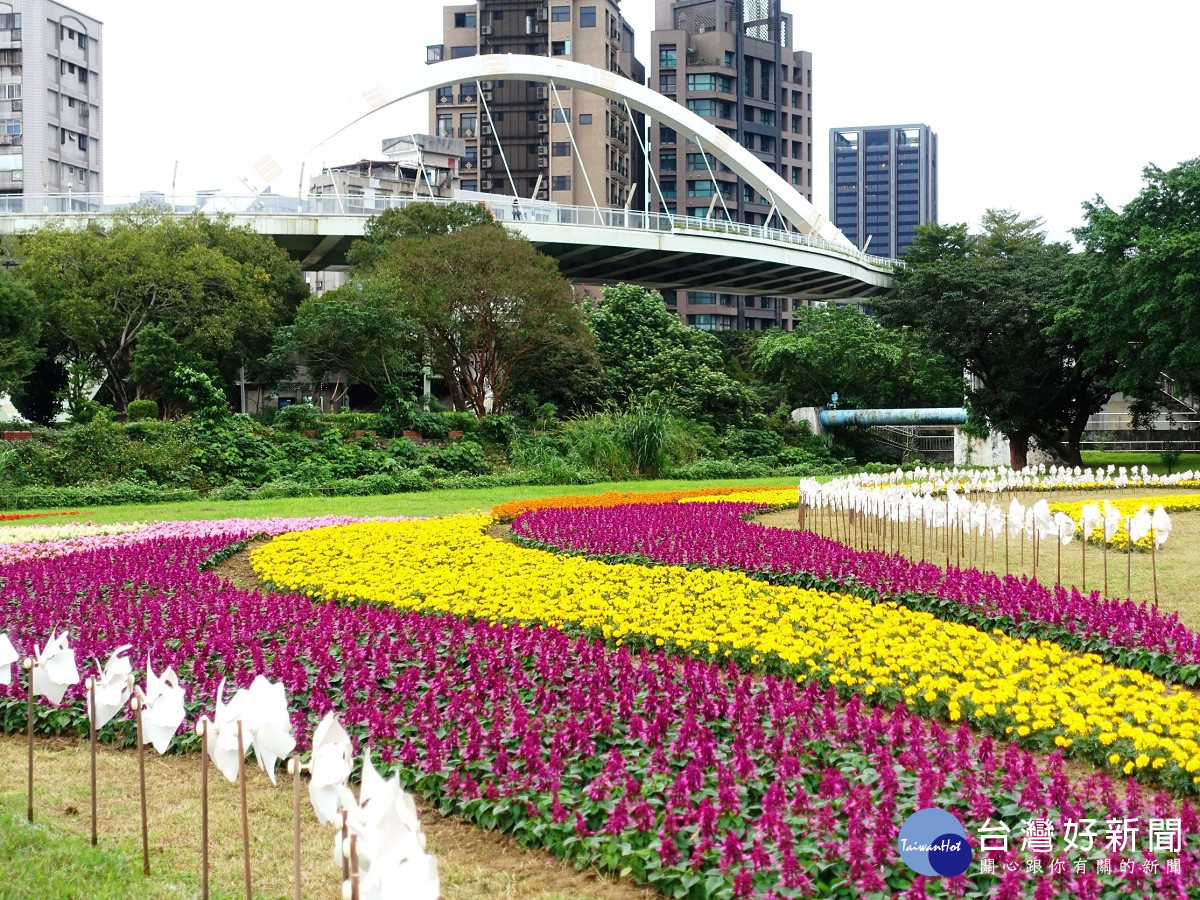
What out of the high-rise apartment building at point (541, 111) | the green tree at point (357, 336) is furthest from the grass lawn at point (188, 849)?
the high-rise apartment building at point (541, 111)

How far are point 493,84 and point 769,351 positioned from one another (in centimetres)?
5271

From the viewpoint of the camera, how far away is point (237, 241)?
3884 cm

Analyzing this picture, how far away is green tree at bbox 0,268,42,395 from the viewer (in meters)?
29.8

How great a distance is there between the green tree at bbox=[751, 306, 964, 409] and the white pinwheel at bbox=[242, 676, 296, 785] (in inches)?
1602

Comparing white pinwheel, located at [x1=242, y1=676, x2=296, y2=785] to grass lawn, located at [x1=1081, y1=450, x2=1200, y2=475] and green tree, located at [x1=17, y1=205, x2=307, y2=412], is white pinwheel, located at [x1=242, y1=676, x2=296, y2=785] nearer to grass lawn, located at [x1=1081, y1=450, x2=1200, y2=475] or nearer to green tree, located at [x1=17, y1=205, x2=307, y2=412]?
grass lawn, located at [x1=1081, y1=450, x2=1200, y2=475]

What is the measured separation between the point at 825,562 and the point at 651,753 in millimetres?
5625

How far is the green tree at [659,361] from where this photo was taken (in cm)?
3753

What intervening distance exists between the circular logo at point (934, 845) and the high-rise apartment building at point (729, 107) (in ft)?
283

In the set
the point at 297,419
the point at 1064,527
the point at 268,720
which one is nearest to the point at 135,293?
the point at 297,419

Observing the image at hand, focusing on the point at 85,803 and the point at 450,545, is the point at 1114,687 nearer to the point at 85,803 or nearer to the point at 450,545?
the point at 85,803

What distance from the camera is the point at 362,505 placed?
20.2 m

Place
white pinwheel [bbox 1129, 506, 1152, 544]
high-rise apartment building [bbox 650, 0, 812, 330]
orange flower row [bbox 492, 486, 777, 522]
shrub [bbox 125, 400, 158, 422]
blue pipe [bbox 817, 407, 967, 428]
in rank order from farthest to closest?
1. high-rise apartment building [bbox 650, 0, 812, 330]
2. blue pipe [bbox 817, 407, 967, 428]
3. shrub [bbox 125, 400, 158, 422]
4. orange flower row [bbox 492, 486, 777, 522]
5. white pinwheel [bbox 1129, 506, 1152, 544]

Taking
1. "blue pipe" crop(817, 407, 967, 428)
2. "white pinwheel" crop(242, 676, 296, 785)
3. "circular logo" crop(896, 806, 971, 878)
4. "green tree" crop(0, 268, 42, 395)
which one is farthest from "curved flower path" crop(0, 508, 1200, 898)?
"blue pipe" crop(817, 407, 967, 428)

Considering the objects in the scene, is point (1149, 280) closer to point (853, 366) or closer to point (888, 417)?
point (888, 417)
